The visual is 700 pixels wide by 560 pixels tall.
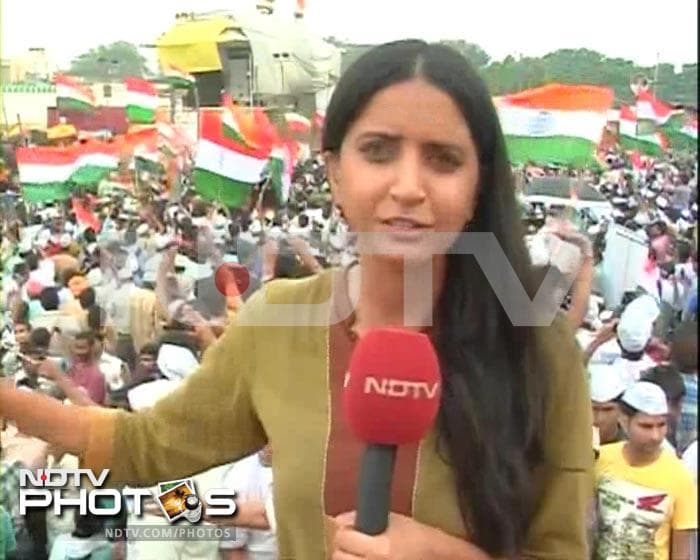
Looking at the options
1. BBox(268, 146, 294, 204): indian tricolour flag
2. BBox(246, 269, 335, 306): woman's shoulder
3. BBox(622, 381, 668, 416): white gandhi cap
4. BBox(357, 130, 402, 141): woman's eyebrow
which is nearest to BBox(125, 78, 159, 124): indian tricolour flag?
BBox(268, 146, 294, 204): indian tricolour flag

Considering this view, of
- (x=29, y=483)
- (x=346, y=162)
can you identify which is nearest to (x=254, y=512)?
(x=29, y=483)

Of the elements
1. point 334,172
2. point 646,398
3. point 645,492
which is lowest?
point 645,492

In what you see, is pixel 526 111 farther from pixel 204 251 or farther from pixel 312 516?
pixel 312 516

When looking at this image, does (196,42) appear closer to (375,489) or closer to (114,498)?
(114,498)

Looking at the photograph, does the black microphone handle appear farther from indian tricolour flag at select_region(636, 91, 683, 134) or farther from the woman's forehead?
indian tricolour flag at select_region(636, 91, 683, 134)

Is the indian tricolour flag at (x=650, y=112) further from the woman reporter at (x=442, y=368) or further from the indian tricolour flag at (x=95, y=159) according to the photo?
the indian tricolour flag at (x=95, y=159)

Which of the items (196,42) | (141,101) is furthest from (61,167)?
(196,42)
